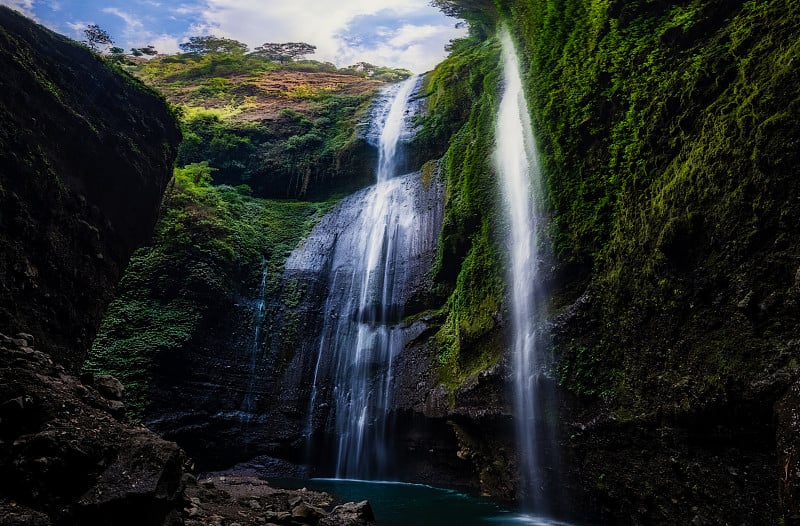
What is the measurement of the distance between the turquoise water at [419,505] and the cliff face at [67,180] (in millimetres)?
5885

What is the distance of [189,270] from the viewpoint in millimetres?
13797

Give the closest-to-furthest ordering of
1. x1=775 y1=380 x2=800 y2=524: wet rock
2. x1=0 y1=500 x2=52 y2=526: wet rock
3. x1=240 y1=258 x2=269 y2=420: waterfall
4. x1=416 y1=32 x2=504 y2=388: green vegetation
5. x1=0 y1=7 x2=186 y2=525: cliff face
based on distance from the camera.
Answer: x1=0 y1=500 x2=52 y2=526: wet rock < x1=775 y1=380 x2=800 y2=524: wet rock < x1=0 y1=7 x2=186 y2=525: cliff face < x1=416 y1=32 x2=504 y2=388: green vegetation < x1=240 y1=258 x2=269 y2=420: waterfall

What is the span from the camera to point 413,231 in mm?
15445

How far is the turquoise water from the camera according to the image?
7.40 metres

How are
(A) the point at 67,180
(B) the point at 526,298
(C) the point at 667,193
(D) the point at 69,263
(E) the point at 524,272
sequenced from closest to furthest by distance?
(C) the point at 667,193, (D) the point at 69,263, (A) the point at 67,180, (B) the point at 526,298, (E) the point at 524,272

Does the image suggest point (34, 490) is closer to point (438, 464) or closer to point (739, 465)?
point (739, 465)

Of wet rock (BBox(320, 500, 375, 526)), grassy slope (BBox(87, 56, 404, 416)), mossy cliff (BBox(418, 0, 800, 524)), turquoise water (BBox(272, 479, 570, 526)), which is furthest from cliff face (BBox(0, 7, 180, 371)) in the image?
mossy cliff (BBox(418, 0, 800, 524))

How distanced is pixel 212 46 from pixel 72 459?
41648 millimetres

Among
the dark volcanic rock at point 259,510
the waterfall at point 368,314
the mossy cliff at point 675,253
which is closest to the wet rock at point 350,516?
the dark volcanic rock at point 259,510

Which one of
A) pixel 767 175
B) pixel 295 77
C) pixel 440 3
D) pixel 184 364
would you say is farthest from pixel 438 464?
pixel 295 77

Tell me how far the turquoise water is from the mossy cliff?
157cm

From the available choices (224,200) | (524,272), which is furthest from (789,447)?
(224,200)

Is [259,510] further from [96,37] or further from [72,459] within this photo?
[96,37]

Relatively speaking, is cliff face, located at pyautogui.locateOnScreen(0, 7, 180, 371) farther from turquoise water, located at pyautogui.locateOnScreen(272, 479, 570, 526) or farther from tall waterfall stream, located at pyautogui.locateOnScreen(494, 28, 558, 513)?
tall waterfall stream, located at pyautogui.locateOnScreen(494, 28, 558, 513)
